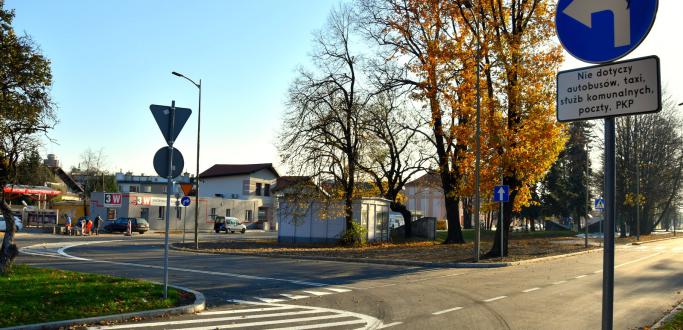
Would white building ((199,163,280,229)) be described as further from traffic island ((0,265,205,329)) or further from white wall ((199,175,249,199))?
traffic island ((0,265,205,329))

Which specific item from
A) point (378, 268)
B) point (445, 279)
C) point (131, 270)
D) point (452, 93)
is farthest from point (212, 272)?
point (452, 93)

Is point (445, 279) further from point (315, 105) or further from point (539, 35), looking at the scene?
point (315, 105)

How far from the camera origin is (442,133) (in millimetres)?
32250

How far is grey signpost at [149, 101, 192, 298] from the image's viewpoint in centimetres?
1062

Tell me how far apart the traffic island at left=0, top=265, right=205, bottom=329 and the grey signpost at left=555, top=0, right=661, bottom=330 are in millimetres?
7900

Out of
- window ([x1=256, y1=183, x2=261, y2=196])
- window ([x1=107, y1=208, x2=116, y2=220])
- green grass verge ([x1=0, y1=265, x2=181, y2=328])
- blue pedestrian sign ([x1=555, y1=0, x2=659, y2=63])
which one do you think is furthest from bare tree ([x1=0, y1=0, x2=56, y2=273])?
window ([x1=256, y1=183, x2=261, y2=196])

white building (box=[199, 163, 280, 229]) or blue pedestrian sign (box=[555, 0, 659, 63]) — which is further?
white building (box=[199, 163, 280, 229])

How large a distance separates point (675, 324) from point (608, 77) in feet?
23.1

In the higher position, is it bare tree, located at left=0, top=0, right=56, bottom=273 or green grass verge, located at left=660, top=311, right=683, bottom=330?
bare tree, located at left=0, top=0, right=56, bottom=273

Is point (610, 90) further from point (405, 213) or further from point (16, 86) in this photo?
point (405, 213)

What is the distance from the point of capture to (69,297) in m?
10.2

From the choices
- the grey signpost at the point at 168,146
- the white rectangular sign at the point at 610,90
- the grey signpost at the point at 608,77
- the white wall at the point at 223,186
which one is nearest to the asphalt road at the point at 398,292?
the grey signpost at the point at 168,146

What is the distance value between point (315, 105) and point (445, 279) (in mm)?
16747

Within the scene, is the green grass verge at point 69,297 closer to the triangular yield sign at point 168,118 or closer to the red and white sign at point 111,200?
the triangular yield sign at point 168,118
